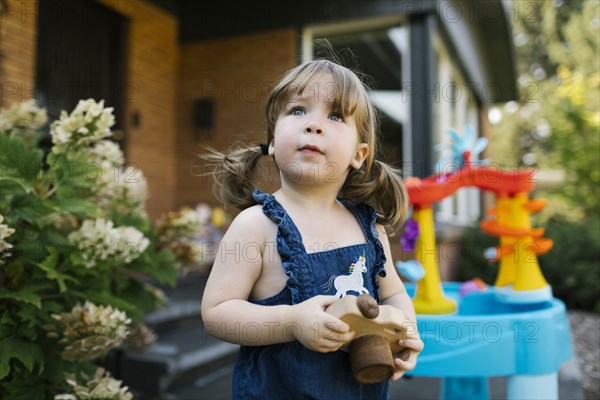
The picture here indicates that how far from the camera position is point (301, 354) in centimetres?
123

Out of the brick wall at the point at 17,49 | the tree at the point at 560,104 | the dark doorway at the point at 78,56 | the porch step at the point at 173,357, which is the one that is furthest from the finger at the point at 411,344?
the dark doorway at the point at 78,56

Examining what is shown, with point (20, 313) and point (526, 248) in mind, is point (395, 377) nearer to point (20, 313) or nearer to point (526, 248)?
point (20, 313)

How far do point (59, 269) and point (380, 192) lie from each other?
1136 mm

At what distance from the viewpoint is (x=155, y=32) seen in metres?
5.53

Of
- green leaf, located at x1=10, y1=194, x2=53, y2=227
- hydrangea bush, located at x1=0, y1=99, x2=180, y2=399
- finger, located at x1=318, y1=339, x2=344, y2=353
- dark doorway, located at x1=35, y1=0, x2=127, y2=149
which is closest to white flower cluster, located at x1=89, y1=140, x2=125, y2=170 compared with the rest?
hydrangea bush, located at x1=0, y1=99, x2=180, y2=399

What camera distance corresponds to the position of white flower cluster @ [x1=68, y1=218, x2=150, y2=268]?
5.86ft

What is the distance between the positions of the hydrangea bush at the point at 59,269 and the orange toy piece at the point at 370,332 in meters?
1.02

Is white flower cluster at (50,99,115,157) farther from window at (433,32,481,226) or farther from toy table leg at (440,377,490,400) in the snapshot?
window at (433,32,481,226)

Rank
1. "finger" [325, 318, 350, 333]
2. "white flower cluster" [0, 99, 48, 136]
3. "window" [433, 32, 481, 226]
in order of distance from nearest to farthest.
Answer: "finger" [325, 318, 350, 333], "white flower cluster" [0, 99, 48, 136], "window" [433, 32, 481, 226]

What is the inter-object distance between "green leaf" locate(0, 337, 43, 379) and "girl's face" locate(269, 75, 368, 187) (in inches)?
41.0

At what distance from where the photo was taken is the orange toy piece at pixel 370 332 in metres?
1.03

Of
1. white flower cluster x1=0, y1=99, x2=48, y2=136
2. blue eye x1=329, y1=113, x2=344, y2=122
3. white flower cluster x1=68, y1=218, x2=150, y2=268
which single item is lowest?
white flower cluster x1=68, y1=218, x2=150, y2=268

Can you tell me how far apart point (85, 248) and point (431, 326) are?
1.24 metres

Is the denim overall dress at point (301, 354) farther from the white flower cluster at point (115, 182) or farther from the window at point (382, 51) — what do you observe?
the window at point (382, 51)
